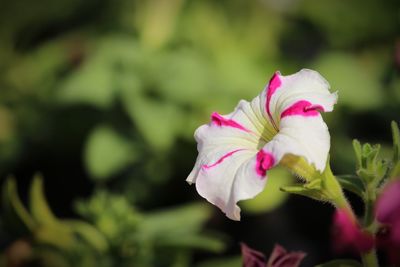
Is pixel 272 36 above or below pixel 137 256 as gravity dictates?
above

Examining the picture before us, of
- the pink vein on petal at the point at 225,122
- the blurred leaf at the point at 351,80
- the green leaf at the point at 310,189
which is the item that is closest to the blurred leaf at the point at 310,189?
the green leaf at the point at 310,189

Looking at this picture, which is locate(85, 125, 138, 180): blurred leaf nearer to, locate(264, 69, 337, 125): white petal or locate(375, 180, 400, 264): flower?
locate(264, 69, 337, 125): white petal

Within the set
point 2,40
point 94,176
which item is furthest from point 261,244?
point 2,40

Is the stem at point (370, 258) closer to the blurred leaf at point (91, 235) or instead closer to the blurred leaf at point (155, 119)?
the blurred leaf at point (91, 235)

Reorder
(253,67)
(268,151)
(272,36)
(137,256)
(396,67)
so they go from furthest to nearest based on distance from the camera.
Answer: (272,36) < (253,67) < (396,67) < (137,256) < (268,151)

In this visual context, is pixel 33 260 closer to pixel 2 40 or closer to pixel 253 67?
pixel 253 67

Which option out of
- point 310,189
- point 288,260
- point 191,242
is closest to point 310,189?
point 310,189
